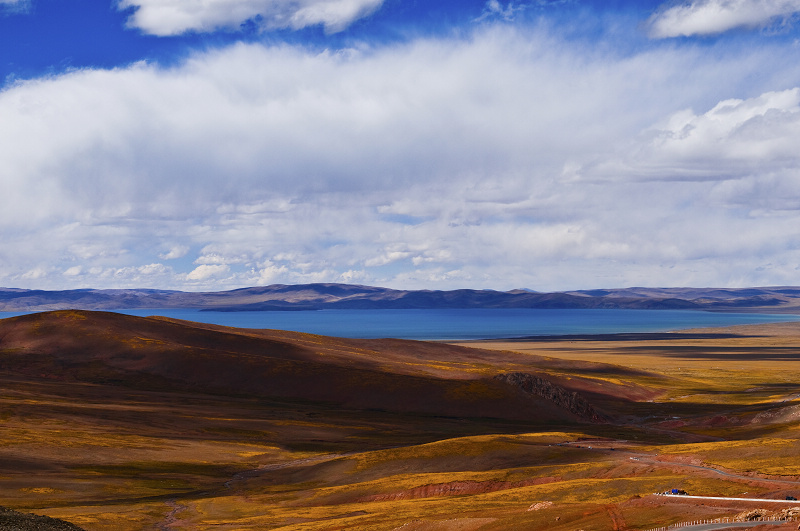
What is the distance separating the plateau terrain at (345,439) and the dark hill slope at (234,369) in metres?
0.51

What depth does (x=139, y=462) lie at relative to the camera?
89.3 m

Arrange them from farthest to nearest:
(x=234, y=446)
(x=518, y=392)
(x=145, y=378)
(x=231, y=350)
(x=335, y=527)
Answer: (x=231, y=350), (x=145, y=378), (x=518, y=392), (x=234, y=446), (x=335, y=527)

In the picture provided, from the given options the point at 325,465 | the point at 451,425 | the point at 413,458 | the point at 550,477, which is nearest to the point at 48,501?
the point at 325,465

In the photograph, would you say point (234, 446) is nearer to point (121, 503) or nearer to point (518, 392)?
point (121, 503)

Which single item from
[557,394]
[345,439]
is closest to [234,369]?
[345,439]

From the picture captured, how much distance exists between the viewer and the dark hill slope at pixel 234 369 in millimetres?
140875

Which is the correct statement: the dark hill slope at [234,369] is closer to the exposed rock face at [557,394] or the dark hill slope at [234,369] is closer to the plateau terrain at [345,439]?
the plateau terrain at [345,439]

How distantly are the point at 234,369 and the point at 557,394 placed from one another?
65287 mm

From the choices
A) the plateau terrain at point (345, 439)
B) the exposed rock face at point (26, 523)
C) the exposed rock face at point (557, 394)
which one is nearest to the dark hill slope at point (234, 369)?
the plateau terrain at point (345, 439)

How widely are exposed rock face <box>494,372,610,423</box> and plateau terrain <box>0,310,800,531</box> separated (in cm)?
37

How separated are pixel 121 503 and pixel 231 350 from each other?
352 ft

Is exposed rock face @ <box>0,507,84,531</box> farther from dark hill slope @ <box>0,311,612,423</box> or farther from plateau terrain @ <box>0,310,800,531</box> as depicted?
dark hill slope @ <box>0,311,612,423</box>

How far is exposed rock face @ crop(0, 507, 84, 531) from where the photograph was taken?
37.1 m

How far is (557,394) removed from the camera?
141375 millimetres
